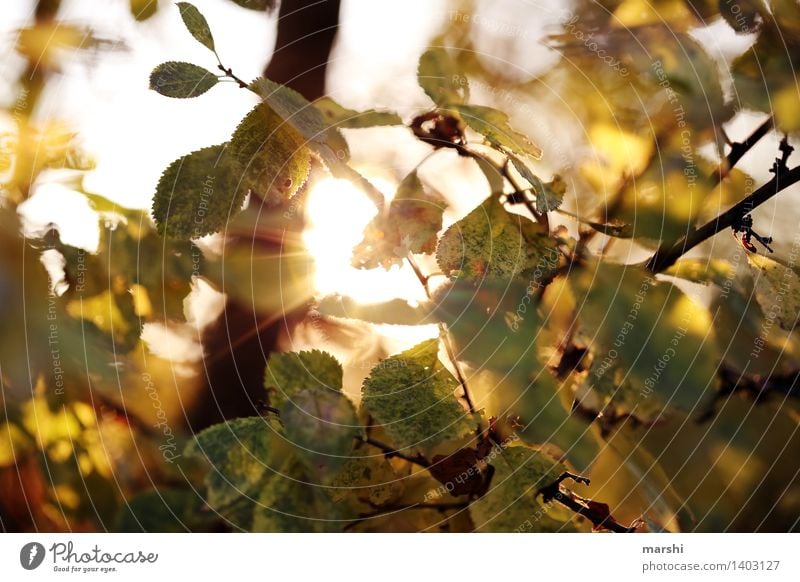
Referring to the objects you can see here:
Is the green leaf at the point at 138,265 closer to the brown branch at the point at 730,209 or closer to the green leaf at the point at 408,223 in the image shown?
the green leaf at the point at 408,223

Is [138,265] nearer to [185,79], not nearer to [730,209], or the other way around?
[185,79]

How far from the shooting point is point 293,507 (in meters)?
0.35

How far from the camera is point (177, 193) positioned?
34 cm

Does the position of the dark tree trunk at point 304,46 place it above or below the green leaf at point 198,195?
above

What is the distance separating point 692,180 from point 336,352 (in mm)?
214

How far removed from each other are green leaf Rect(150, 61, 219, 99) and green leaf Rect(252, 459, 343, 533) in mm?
208

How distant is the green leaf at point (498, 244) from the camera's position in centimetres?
34

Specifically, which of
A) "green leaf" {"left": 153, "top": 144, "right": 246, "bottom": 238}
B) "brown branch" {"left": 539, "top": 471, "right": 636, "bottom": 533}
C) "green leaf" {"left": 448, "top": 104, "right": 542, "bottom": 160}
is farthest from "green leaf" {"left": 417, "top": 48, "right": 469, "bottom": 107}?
"brown branch" {"left": 539, "top": 471, "right": 636, "bottom": 533}

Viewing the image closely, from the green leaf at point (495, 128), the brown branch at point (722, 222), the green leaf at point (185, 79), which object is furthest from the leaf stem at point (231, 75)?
the brown branch at point (722, 222)

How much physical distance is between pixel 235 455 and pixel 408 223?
0.52 ft

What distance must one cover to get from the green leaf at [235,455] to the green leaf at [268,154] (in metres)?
0.13

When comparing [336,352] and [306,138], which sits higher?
[306,138]

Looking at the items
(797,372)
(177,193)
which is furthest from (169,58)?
(797,372)
